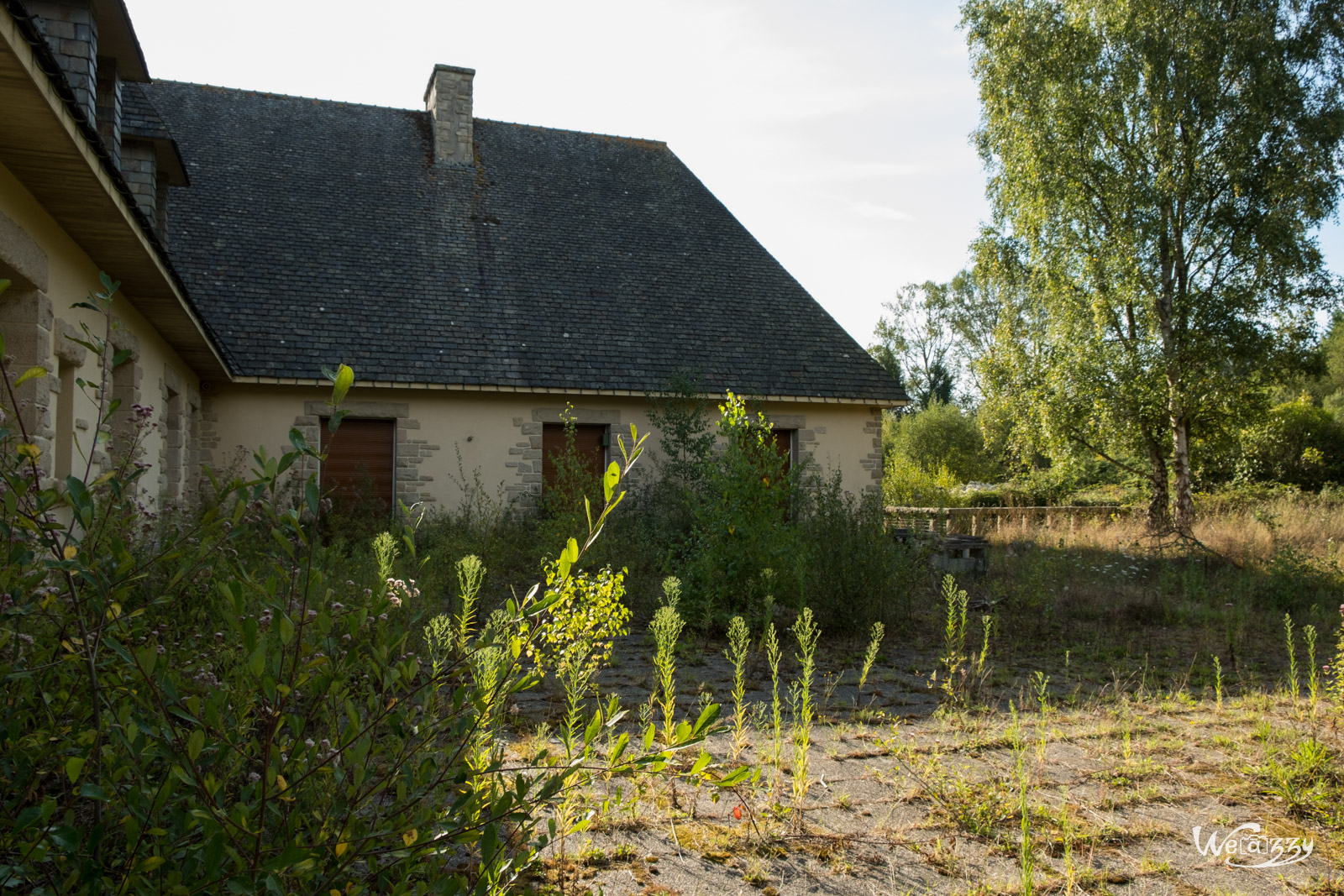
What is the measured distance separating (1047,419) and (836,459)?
156 inches

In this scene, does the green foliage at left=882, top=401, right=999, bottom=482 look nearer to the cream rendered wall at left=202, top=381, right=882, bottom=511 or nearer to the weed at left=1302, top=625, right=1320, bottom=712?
the cream rendered wall at left=202, top=381, right=882, bottom=511

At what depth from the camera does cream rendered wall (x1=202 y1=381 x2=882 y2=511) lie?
477 inches

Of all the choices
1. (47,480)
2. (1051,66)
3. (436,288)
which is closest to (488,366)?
(436,288)

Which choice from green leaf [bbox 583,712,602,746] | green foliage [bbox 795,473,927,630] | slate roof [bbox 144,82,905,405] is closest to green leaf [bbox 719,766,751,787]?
green leaf [bbox 583,712,602,746]

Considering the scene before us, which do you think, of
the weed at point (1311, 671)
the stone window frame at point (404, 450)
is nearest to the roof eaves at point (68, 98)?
the weed at point (1311, 671)

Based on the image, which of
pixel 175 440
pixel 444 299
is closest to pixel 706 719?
pixel 175 440

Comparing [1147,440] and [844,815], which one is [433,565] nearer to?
[844,815]

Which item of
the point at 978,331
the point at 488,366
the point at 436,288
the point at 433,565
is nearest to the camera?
the point at 433,565

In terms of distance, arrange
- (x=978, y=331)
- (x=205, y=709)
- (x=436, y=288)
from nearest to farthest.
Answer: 1. (x=205, y=709)
2. (x=436, y=288)
3. (x=978, y=331)

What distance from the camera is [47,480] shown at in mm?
5277

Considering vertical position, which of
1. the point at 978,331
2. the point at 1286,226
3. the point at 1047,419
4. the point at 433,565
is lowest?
the point at 433,565

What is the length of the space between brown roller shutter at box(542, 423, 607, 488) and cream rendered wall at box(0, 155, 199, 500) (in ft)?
18.8

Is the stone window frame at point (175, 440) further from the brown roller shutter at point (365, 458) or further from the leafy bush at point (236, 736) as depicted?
the leafy bush at point (236, 736)

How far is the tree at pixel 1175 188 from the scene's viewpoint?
1396 cm
